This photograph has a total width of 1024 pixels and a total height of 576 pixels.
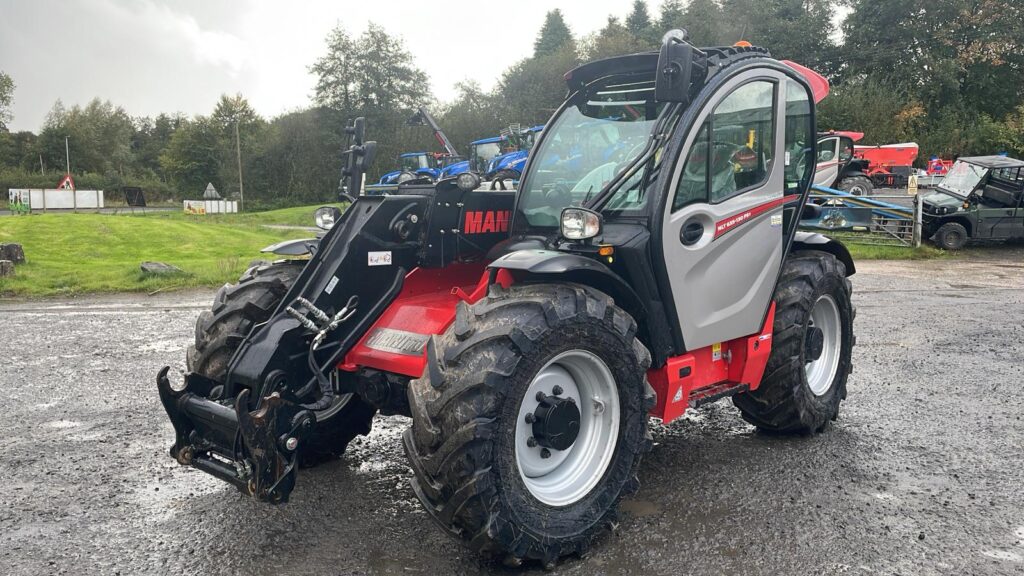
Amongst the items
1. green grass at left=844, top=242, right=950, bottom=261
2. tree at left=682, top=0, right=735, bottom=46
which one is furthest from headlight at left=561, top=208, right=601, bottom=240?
tree at left=682, top=0, right=735, bottom=46

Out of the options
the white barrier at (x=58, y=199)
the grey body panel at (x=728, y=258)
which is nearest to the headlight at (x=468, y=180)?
the grey body panel at (x=728, y=258)

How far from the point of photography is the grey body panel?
437cm

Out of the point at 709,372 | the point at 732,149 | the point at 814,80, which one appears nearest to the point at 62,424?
the point at 709,372

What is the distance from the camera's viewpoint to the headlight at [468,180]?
172 inches

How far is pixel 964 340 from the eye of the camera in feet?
30.0

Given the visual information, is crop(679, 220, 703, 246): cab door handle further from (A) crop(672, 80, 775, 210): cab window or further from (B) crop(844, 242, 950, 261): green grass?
(B) crop(844, 242, 950, 261): green grass

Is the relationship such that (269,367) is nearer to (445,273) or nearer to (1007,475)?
(445,273)

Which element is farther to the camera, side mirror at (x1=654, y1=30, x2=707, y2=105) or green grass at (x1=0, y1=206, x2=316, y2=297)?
green grass at (x1=0, y1=206, x2=316, y2=297)

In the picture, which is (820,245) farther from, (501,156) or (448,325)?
(501,156)

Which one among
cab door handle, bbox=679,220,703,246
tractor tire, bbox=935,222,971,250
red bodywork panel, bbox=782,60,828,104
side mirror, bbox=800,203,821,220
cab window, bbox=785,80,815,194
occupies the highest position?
red bodywork panel, bbox=782,60,828,104

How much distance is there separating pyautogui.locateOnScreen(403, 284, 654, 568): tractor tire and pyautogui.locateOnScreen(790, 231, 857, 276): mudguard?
2.33m

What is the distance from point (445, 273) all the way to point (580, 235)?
44.5 inches

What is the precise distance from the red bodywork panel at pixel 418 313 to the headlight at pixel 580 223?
0.39 metres

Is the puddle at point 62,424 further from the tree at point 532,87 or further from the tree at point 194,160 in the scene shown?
the tree at point 194,160
